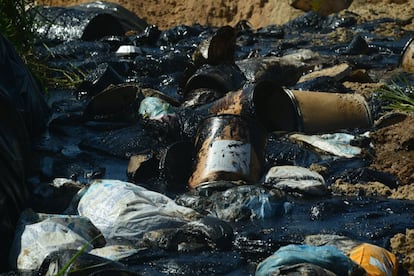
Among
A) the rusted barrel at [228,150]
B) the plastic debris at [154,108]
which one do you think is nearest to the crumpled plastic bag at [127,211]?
the rusted barrel at [228,150]

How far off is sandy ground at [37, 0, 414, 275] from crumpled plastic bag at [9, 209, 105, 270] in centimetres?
126

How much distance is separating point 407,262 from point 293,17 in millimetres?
10280

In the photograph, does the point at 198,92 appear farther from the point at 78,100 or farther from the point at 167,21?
the point at 167,21

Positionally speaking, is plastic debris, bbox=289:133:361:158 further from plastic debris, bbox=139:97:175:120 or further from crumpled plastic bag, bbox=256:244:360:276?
crumpled plastic bag, bbox=256:244:360:276

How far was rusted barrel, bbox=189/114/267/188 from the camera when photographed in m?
4.70

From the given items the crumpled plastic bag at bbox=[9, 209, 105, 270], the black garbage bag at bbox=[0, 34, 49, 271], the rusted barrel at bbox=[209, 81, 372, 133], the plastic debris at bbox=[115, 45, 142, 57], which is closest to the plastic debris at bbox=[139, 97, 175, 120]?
the rusted barrel at bbox=[209, 81, 372, 133]

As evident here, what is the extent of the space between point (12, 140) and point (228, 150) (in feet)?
3.64

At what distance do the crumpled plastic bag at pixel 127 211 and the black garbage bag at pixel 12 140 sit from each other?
0.99 feet

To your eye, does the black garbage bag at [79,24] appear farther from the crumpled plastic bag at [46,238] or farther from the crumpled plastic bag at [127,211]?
the crumpled plastic bag at [46,238]

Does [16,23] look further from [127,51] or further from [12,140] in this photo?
[127,51]

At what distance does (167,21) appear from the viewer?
15508mm

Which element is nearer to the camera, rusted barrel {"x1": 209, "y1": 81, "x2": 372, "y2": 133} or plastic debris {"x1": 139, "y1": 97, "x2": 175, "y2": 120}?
rusted barrel {"x1": 209, "y1": 81, "x2": 372, "y2": 133}

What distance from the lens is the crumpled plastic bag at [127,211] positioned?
12.8 feet

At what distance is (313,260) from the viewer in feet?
10.7
